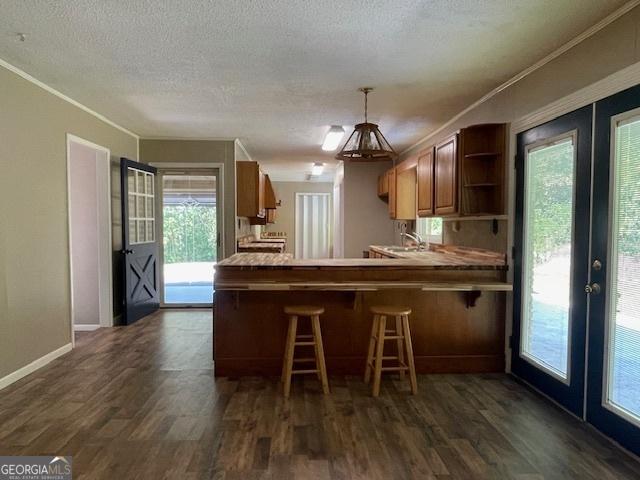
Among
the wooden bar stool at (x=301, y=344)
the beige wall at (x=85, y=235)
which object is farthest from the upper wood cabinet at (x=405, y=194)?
the beige wall at (x=85, y=235)

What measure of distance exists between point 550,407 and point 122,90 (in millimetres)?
4234

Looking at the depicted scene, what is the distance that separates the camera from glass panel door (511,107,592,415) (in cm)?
257

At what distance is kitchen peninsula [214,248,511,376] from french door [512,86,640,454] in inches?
12.1

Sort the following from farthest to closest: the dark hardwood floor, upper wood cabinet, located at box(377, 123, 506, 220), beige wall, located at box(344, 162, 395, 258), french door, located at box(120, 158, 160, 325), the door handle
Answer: beige wall, located at box(344, 162, 395, 258)
french door, located at box(120, 158, 160, 325)
upper wood cabinet, located at box(377, 123, 506, 220)
the door handle
the dark hardwood floor

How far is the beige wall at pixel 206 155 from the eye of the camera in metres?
5.61

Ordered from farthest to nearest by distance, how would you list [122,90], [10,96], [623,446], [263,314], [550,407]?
1. [122,90]
2. [263,314]
3. [10,96]
4. [550,407]
5. [623,446]

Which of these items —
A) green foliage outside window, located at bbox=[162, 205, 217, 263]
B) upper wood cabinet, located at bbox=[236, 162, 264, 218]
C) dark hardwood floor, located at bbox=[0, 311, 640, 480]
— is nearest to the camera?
dark hardwood floor, located at bbox=[0, 311, 640, 480]

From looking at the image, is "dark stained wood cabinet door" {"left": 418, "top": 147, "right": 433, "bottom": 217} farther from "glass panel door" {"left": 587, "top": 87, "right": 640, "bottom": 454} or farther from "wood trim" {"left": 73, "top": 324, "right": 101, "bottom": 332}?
"wood trim" {"left": 73, "top": 324, "right": 101, "bottom": 332}

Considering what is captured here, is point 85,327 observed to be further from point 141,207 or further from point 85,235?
point 141,207

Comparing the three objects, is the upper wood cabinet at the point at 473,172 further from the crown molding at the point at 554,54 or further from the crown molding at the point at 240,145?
the crown molding at the point at 240,145

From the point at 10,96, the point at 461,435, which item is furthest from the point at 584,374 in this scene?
the point at 10,96

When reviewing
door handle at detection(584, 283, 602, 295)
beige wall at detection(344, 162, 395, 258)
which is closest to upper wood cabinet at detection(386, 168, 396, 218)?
beige wall at detection(344, 162, 395, 258)

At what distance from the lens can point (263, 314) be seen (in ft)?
11.0

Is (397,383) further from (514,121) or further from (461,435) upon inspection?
(514,121)
